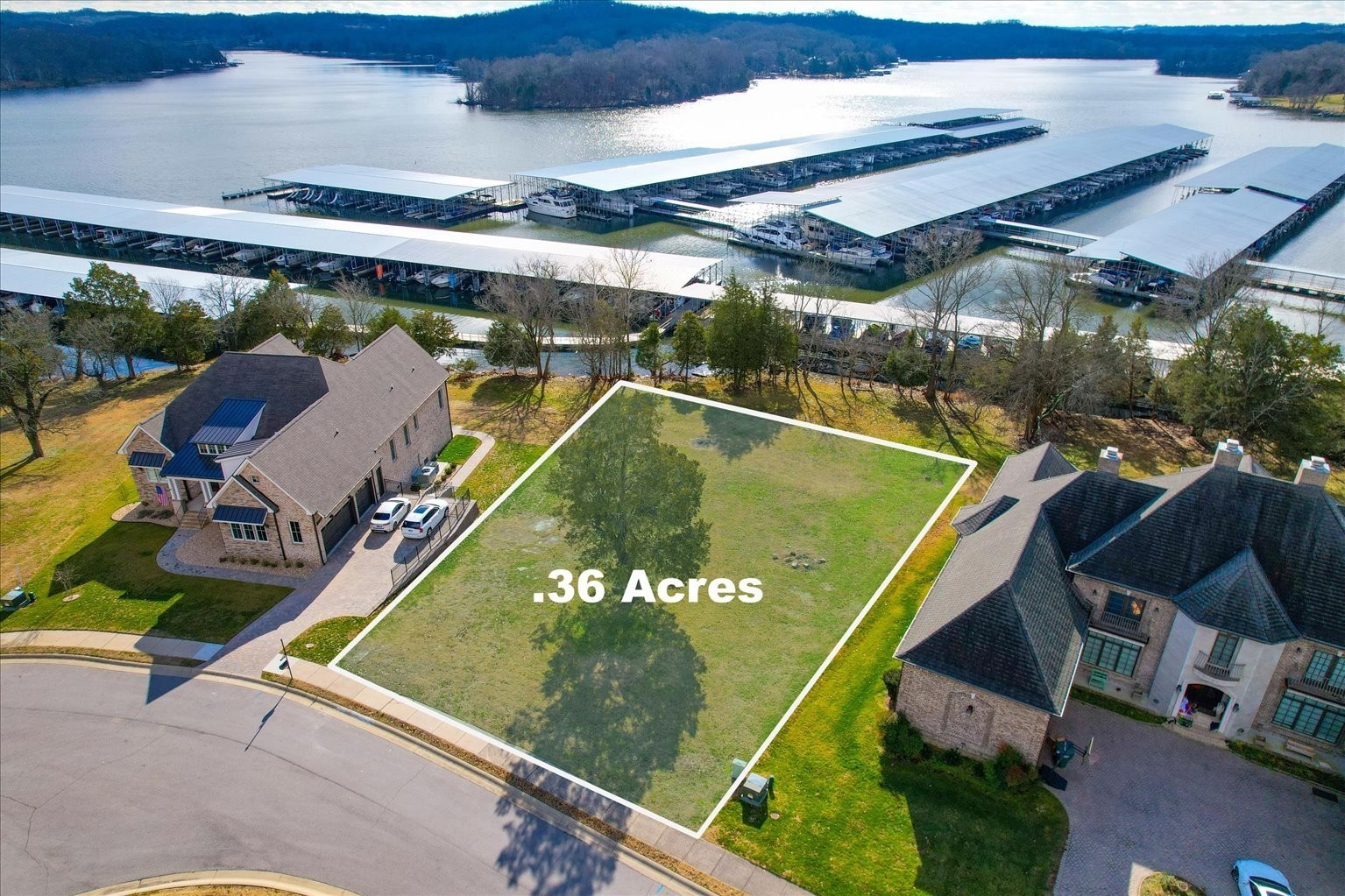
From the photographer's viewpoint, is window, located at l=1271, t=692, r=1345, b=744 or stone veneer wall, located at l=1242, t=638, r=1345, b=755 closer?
stone veneer wall, located at l=1242, t=638, r=1345, b=755

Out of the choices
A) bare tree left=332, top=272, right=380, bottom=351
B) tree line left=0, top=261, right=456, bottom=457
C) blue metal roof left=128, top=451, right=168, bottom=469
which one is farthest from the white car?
bare tree left=332, top=272, right=380, bottom=351

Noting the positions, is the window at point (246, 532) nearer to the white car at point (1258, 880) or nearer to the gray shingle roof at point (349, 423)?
the gray shingle roof at point (349, 423)

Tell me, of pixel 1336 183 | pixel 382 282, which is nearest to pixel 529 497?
pixel 382 282

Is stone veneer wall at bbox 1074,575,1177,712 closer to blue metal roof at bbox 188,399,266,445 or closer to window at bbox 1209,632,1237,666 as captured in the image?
window at bbox 1209,632,1237,666

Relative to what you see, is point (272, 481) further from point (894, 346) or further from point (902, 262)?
point (902, 262)

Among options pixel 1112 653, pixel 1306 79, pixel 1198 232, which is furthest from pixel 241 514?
Answer: pixel 1306 79

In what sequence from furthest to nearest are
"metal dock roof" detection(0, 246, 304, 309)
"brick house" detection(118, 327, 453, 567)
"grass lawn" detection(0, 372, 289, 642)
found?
"metal dock roof" detection(0, 246, 304, 309) < "brick house" detection(118, 327, 453, 567) < "grass lawn" detection(0, 372, 289, 642)

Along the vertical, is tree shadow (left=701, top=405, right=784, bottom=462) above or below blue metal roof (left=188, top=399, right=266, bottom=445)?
below
